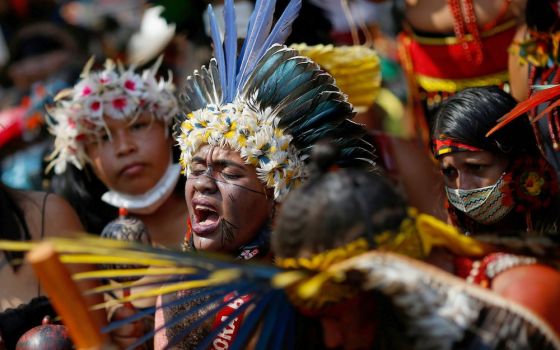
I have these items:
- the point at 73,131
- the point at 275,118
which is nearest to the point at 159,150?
the point at 73,131

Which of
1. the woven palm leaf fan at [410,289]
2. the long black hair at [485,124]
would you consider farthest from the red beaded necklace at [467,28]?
the woven palm leaf fan at [410,289]

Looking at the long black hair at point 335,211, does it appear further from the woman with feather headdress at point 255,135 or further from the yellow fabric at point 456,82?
the yellow fabric at point 456,82

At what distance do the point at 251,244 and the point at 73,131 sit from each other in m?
1.93

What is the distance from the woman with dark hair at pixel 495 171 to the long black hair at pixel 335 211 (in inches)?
54.2

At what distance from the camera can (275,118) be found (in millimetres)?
4074

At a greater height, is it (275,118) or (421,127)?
(275,118)

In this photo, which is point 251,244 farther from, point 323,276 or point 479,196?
point 323,276

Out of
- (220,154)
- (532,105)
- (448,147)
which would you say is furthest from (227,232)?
(532,105)

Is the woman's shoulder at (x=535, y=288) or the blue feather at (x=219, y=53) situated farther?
the blue feather at (x=219, y=53)

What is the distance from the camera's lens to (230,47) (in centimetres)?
423

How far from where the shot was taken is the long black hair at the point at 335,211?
2.65 m

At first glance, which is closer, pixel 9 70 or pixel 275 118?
pixel 275 118

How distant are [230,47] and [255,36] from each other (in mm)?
112

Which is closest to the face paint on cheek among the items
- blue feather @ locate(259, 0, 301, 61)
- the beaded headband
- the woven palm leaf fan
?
blue feather @ locate(259, 0, 301, 61)
